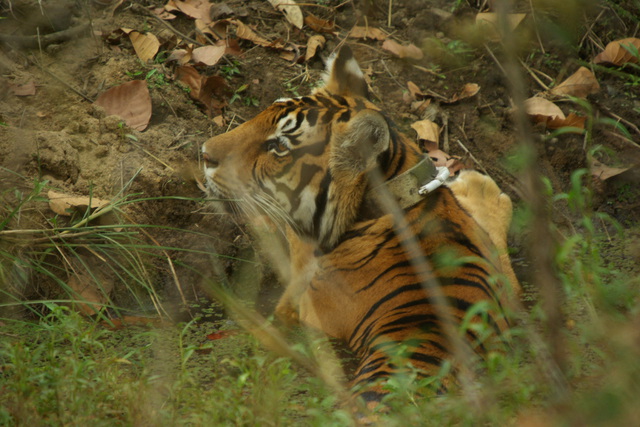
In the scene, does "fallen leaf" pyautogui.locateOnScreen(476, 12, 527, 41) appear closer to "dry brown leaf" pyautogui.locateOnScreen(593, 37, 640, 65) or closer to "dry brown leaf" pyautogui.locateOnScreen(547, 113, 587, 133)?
"dry brown leaf" pyautogui.locateOnScreen(593, 37, 640, 65)

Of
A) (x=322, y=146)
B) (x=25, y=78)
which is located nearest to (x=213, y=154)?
(x=322, y=146)

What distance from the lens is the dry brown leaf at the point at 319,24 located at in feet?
18.6

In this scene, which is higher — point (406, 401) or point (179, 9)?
point (179, 9)

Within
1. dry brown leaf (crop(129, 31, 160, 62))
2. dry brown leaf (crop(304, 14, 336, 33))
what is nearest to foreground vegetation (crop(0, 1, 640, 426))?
dry brown leaf (crop(129, 31, 160, 62))

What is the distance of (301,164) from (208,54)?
1.88m

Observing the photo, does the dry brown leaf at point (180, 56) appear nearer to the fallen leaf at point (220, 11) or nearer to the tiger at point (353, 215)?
the fallen leaf at point (220, 11)

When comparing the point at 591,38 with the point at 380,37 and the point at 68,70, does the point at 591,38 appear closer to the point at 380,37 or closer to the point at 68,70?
the point at 380,37

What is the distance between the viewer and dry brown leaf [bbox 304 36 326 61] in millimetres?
5508

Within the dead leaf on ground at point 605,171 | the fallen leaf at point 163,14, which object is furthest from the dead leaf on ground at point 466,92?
the fallen leaf at point 163,14

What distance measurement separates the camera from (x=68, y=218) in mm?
3955

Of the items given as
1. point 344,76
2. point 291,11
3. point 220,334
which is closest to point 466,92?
point 291,11

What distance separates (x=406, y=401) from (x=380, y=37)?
410cm

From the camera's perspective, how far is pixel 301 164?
3.60 metres

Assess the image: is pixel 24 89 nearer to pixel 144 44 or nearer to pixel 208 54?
pixel 144 44
